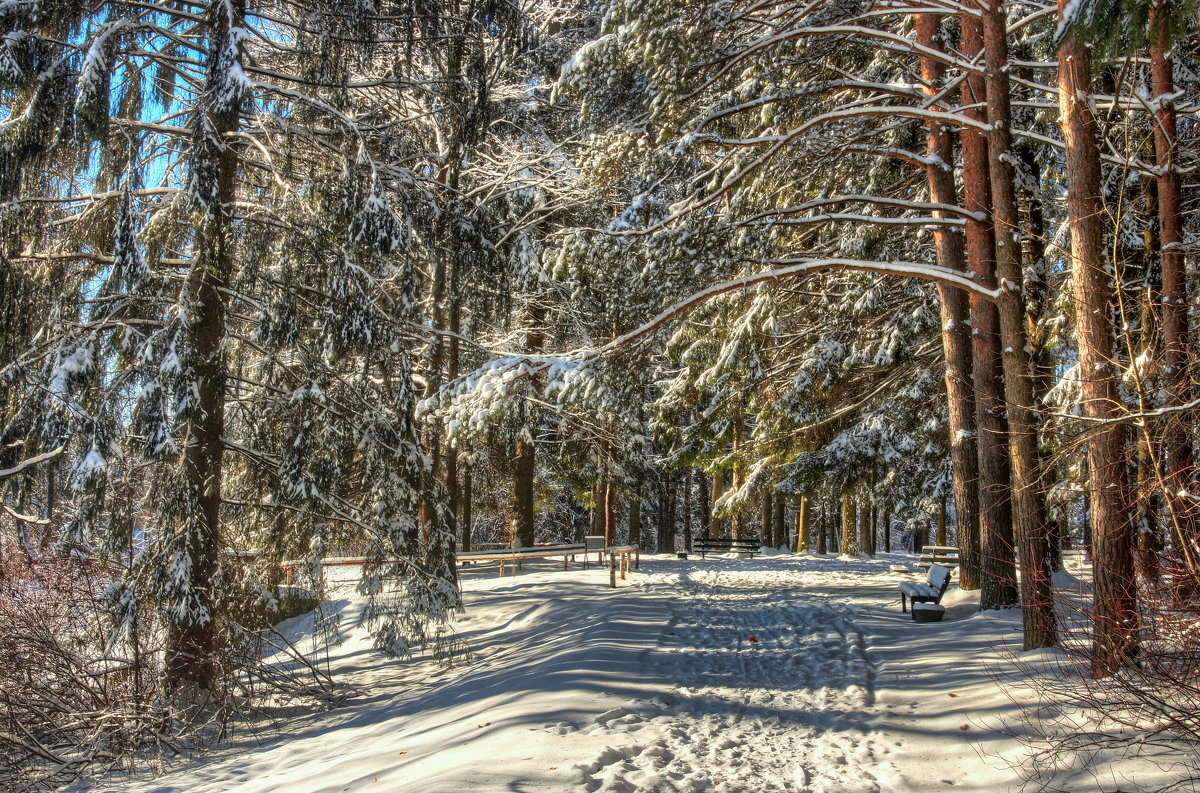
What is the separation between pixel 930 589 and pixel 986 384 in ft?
9.12

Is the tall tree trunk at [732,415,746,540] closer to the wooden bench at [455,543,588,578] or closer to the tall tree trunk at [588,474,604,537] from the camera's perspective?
the tall tree trunk at [588,474,604,537]

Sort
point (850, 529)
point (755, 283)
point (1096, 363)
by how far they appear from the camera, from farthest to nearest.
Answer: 1. point (850, 529)
2. point (755, 283)
3. point (1096, 363)

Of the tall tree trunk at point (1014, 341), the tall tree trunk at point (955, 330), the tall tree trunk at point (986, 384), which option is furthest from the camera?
the tall tree trunk at point (955, 330)

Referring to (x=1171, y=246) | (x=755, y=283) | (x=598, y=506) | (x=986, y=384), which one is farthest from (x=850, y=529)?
(x=1171, y=246)

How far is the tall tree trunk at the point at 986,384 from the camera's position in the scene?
8969 mm

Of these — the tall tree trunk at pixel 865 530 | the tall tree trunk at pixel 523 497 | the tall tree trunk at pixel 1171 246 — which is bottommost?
the tall tree trunk at pixel 865 530

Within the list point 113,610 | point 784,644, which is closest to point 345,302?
point 113,610

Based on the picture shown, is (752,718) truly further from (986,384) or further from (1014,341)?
(986,384)

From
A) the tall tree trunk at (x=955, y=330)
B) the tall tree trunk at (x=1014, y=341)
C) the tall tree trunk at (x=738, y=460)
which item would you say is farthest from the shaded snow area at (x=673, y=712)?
the tall tree trunk at (x=738, y=460)

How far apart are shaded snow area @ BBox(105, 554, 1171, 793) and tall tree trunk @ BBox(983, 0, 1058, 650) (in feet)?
2.91

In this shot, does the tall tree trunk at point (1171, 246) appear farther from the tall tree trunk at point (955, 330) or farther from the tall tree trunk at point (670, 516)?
the tall tree trunk at point (670, 516)

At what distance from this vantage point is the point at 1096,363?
19.3 feet

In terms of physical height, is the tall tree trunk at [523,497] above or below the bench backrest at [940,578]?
above

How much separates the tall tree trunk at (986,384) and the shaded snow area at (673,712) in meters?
0.67
